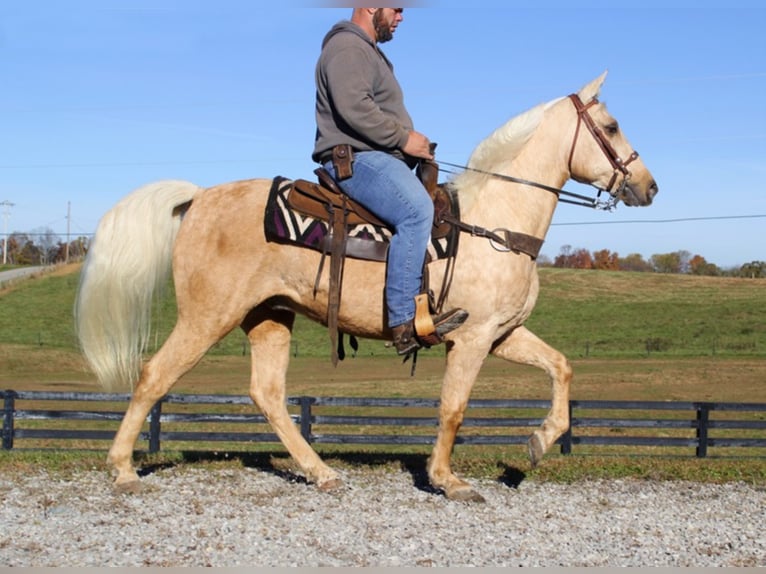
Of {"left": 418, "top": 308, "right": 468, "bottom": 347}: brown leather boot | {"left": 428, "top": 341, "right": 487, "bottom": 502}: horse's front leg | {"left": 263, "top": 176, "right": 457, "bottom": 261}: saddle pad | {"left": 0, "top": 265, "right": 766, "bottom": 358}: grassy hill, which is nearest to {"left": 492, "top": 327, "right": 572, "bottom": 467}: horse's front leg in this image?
{"left": 428, "top": 341, "right": 487, "bottom": 502}: horse's front leg

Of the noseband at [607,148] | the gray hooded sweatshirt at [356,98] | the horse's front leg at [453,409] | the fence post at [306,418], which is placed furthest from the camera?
the fence post at [306,418]

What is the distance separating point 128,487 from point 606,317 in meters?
51.9

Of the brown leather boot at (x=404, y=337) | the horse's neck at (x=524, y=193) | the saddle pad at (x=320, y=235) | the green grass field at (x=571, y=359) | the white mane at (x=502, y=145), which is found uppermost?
the white mane at (x=502, y=145)

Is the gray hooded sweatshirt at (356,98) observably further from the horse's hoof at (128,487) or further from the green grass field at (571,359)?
the horse's hoof at (128,487)

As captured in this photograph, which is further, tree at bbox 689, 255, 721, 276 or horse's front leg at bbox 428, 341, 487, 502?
tree at bbox 689, 255, 721, 276

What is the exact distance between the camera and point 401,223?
7.07 m

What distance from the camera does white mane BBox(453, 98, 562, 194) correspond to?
7688 mm

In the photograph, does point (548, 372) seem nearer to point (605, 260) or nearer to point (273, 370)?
point (273, 370)

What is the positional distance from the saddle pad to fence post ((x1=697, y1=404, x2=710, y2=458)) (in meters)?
7.39

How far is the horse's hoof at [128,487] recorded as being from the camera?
7.43 meters

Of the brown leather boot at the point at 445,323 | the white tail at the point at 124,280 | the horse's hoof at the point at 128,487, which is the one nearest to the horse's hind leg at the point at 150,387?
the horse's hoof at the point at 128,487

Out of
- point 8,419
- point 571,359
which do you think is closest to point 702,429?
point 8,419

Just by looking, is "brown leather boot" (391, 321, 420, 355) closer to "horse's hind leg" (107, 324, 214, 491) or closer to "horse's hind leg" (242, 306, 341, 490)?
"horse's hind leg" (242, 306, 341, 490)

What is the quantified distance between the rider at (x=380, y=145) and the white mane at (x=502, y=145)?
1.65ft
